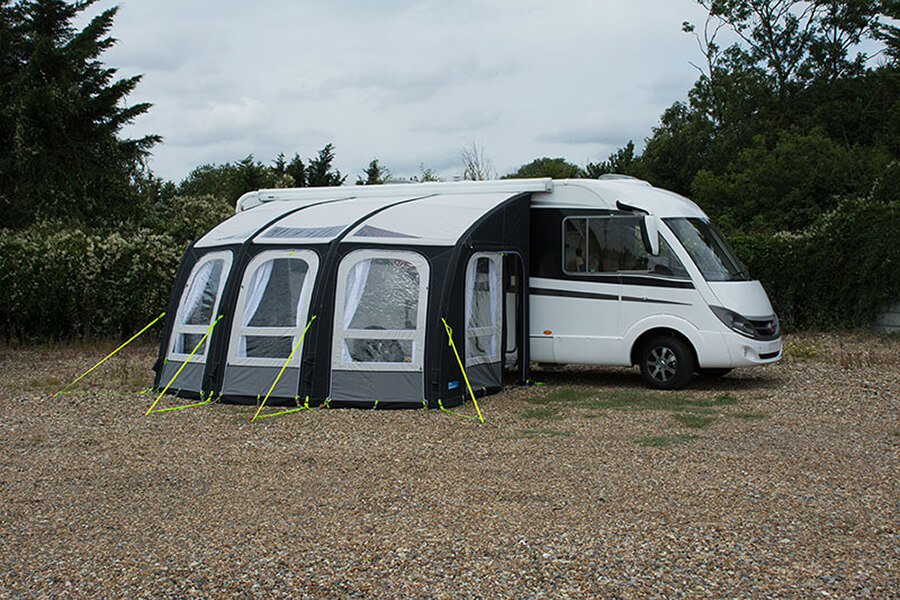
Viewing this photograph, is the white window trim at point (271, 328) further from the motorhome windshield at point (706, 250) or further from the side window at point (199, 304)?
the motorhome windshield at point (706, 250)

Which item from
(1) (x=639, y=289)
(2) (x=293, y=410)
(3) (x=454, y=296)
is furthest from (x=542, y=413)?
(2) (x=293, y=410)

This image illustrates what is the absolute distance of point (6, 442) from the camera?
7910 mm

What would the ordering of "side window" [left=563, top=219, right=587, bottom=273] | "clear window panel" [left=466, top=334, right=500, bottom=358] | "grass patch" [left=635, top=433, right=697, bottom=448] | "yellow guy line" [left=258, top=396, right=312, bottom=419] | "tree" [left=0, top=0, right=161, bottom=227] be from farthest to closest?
"tree" [left=0, top=0, right=161, bottom=227]
"side window" [left=563, top=219, right=587, bottom=273]
"clear window panel" [left=466, top=334, right=500, bottom=358]
"yellow guy line" [left=258, top=396, right=312, bottom=419]
"grass patch" [left=635, top=433, right=697, bottom=448]

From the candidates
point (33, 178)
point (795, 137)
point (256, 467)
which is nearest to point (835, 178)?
point (795, 137)

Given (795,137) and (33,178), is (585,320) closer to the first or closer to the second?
(33,178)

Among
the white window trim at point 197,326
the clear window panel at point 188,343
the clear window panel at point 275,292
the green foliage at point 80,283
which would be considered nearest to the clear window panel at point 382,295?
the clear window panel at point 275,292

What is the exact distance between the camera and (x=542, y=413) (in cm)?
902

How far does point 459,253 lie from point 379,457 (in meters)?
2.90

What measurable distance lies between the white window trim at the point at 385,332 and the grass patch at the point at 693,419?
2596 millimetres

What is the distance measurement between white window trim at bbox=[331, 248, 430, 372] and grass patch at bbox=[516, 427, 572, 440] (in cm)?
158

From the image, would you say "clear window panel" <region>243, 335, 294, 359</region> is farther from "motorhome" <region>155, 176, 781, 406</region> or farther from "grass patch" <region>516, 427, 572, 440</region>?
"grass patch" <region>516, 427, 572, 440</region>

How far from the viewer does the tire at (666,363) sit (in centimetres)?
1027

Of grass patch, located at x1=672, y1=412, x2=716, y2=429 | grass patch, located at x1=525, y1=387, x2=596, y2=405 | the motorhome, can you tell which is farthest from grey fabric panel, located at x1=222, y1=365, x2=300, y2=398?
grass patch, located at x1=672, y1=412, x2=716, y2=429

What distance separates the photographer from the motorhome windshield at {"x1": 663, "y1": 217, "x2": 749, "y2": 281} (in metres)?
10.3
